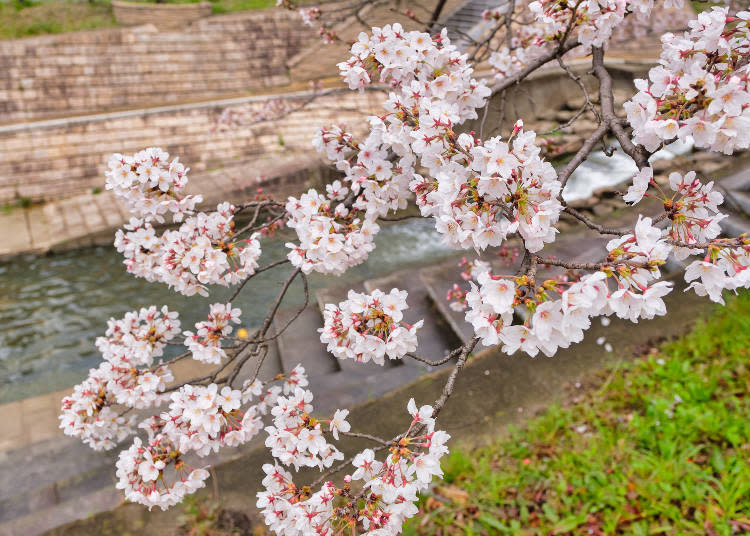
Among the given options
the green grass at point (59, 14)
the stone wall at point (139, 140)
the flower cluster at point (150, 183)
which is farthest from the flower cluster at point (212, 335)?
the green grass at point (59, 14)

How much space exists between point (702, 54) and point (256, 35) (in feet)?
45.3

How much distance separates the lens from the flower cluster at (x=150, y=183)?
2363 millimetres

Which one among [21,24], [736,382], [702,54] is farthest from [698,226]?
[21,24]

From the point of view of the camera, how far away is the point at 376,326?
172cm

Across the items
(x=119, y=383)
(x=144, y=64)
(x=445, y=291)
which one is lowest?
(x=445, y=291)

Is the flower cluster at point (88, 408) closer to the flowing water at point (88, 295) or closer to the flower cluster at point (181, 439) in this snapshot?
the flower cluster at point (181, 439)

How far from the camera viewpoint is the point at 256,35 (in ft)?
43.5

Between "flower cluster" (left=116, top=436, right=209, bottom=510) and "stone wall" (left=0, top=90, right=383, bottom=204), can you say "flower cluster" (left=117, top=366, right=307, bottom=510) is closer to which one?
"flower cluster" (left=116, top=436, right=209, bottom=510)

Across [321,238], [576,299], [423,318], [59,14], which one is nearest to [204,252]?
[321,238]

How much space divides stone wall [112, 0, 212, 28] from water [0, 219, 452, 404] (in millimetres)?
9139

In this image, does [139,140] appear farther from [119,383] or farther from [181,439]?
[181,439]

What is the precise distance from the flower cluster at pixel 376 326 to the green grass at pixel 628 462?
163cm

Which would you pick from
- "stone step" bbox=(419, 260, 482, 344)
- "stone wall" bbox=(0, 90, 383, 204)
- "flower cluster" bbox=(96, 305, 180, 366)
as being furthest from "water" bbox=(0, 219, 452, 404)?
"stone wall" bbox=(0, 90, 383, 204)

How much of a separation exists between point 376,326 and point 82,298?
702cm
